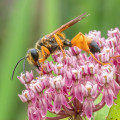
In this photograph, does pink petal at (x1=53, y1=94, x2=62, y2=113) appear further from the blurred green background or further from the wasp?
the blurred green background

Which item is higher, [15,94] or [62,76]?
[15,94]

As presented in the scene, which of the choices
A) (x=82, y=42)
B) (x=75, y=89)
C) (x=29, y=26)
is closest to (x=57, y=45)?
(x=82, y=42)

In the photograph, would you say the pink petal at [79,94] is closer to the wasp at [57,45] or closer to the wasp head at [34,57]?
the wasp at [57,45]

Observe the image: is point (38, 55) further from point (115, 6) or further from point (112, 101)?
point (115, 6)

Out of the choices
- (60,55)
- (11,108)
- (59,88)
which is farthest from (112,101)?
(11,108)

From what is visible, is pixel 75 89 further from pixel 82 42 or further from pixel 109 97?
pixel 82 42

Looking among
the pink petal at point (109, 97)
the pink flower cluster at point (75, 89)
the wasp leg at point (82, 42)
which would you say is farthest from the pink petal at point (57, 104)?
the wasp leg at point (82, 42)
